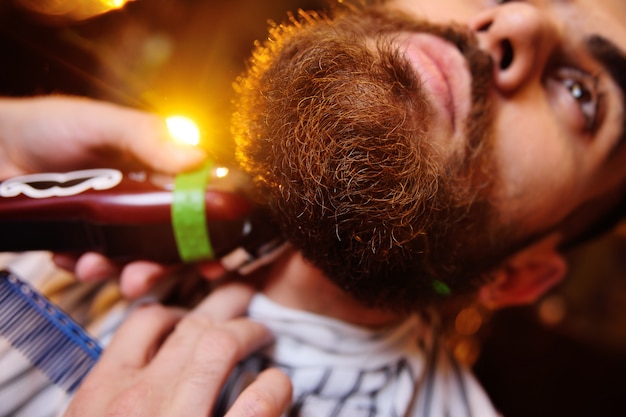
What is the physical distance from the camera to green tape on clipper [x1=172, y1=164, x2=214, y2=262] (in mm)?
504

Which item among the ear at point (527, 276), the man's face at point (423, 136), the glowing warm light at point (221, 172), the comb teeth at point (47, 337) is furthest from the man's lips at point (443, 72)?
the comb teeth at point (47, 337)

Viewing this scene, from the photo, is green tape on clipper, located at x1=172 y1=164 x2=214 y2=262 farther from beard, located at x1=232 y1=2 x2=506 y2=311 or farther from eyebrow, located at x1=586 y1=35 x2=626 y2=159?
eyebrow, located at x1=586 y1=35 x2=626 y2=159

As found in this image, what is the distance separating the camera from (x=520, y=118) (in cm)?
55

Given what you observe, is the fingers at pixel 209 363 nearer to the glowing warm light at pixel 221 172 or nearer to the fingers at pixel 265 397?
the fingers at pixel 265 397

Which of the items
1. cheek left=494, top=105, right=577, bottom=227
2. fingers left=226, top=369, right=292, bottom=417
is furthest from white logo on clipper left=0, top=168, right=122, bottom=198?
cheek left=494, top=105, right=577, bottom=227

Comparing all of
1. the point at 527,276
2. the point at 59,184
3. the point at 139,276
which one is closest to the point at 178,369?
the point at 139,276

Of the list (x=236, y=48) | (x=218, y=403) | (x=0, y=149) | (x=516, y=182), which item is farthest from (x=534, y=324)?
(x=0, y=149)

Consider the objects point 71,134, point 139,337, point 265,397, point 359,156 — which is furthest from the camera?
point 71,134

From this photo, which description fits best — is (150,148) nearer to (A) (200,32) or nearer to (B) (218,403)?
(A) (200,32)

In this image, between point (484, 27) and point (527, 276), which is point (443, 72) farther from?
point (527, 276)

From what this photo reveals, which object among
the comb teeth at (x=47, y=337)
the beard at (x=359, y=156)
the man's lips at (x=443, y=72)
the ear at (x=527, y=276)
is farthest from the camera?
the ear at (x=527, y=276)

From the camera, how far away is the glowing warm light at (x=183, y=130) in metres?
0.59

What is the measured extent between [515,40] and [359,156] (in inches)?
12.9

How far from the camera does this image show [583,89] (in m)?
0.62
